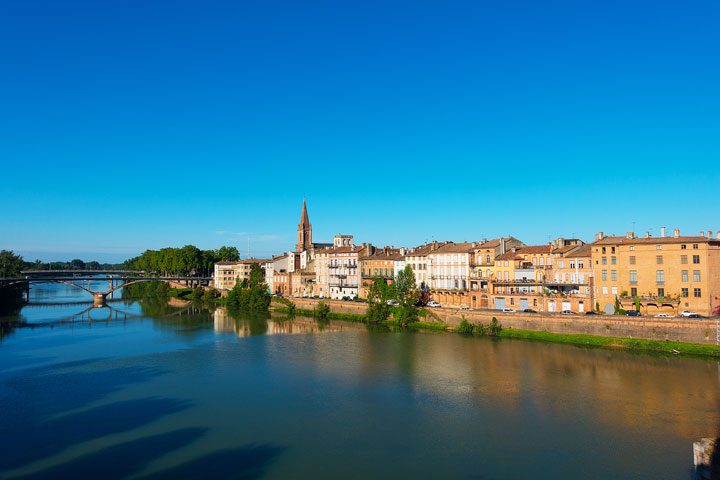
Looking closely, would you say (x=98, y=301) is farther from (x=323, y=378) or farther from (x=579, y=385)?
(x=579, y=385)

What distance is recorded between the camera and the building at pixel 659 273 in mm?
33312

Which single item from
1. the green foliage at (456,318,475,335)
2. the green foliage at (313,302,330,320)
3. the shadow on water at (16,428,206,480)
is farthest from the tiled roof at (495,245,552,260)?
the shadow on water at (16,428,206,480)

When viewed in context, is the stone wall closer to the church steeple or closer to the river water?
the river water

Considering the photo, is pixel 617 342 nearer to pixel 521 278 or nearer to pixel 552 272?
pixel 552 272

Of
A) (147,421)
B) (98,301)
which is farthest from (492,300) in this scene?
(98,301)

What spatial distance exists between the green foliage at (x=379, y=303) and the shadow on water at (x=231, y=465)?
1128 inches

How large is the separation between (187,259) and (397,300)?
49.9 metres

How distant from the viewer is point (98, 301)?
6869 centimetres

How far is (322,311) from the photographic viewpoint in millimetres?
51750

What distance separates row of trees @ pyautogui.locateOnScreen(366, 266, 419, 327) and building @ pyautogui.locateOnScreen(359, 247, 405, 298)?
578 cm

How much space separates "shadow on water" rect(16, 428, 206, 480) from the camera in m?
15.5

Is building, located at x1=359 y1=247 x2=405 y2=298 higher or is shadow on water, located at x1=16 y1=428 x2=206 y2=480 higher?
building, located at x1=359 y1=247 x2=405 y2=298

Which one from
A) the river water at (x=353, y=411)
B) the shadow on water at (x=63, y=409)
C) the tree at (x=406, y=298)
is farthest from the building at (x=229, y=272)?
the shadow on water at (x=63, y=409)

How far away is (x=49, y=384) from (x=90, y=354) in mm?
8628
